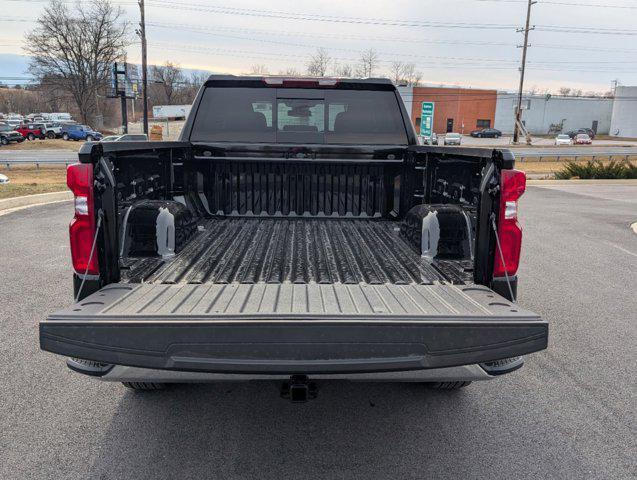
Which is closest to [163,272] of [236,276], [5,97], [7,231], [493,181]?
[236,276]

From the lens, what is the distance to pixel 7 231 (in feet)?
31.9

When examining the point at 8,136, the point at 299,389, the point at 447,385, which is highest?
the point at 299,389

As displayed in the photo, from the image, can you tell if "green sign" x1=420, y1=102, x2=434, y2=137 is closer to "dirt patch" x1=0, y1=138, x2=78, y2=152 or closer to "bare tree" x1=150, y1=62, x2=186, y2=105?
"dirt patch" x1=0, y1=138, x2=78, y2=152

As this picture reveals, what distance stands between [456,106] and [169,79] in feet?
174

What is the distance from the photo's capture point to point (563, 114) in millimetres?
92125

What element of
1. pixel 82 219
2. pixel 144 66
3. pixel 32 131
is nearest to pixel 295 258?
pixel 82 219

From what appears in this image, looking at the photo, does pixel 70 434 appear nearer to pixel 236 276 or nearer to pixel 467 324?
pixel 236 276

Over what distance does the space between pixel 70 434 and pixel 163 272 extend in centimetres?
116

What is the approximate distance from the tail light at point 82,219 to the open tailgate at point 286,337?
0.41 meters

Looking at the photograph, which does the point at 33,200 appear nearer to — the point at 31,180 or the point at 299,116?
the point at 31,180

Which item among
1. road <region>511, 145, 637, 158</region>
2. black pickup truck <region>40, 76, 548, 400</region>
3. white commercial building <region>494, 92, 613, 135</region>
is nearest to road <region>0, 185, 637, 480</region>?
black pickup truck <region>40, 76, 548, 400</region>

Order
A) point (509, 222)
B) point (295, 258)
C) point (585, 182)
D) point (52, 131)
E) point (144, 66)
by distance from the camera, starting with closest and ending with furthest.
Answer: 1. point (509, 222)
2. point (295, 258)
3. point (585, 182)
4. point (144, 66)
5. point (52, 131)

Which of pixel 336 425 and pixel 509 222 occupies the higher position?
pixel 509 222

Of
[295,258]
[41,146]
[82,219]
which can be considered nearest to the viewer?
[82,219]
